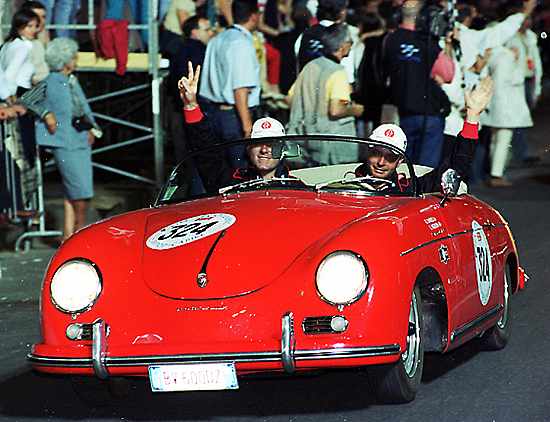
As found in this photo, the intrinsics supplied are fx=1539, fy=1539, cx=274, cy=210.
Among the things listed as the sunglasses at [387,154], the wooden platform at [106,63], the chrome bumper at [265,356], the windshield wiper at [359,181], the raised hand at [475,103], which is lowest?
the wooden platform at [106,63]

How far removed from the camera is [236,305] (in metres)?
6.57

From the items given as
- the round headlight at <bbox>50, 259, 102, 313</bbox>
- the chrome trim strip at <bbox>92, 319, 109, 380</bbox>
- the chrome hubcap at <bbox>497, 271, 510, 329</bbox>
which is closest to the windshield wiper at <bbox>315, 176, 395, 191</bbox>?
the chrome hubcap at <bbox>497, 271, 510, 329</bbox>

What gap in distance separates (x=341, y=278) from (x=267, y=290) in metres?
0.32

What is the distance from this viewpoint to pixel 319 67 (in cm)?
1198

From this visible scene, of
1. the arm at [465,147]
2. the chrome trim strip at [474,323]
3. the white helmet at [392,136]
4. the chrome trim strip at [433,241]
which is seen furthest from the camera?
the white helmet at [392,136]

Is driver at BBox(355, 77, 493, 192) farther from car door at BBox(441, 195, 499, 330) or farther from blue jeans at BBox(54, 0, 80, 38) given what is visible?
blue jeans at BBox(54, 0, 80, 38)

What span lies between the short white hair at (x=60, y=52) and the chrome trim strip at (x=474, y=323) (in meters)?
5.32

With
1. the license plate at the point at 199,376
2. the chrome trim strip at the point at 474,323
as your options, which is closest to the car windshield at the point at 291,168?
the chrome trim strip at the point at 474,323

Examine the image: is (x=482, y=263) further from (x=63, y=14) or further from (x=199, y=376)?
(x=63, y=14)

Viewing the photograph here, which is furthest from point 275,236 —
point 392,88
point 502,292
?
point 392,88

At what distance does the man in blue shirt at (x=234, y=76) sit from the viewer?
40.8ft

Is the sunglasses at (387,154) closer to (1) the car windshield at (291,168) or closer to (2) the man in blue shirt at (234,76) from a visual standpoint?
(1) the car windshield at (291,168)

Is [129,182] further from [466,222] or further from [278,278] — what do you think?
[278,278]

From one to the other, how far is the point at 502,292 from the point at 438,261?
1314 millimetres
